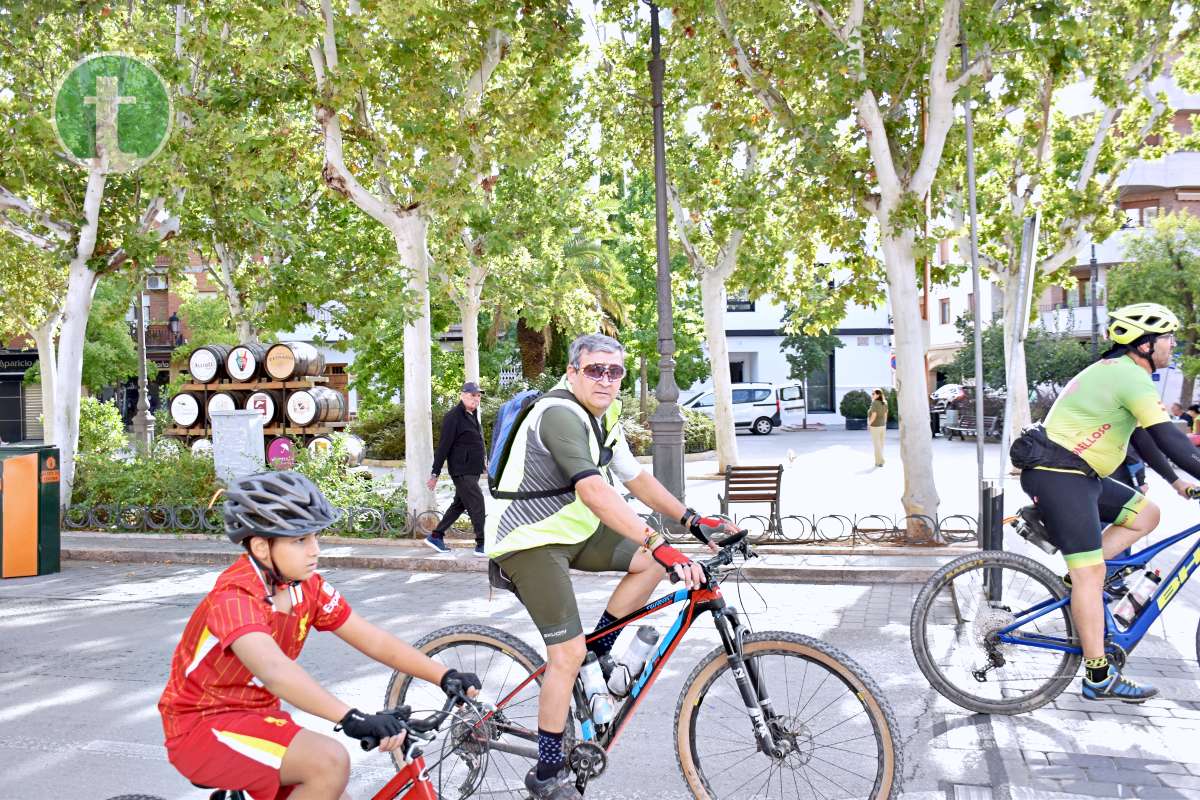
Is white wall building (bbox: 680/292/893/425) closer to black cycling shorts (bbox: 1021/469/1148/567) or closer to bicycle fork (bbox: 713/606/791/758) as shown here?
black cycling shorts (bbox: 1021/469/1148/567)

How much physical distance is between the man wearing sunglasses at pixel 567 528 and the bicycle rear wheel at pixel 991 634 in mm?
1875

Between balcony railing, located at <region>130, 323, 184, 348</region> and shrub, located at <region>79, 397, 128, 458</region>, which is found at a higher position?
balcony railing, located at <region>130, 323, 184, 348</region>

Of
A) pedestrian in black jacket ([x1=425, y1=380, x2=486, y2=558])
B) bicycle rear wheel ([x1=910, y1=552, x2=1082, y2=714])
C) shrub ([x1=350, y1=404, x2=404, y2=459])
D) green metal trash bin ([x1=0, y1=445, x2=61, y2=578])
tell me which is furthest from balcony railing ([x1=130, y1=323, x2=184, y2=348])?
bicycle rear wheel ([x1=910, y1=552, x2=1082, y2=714])

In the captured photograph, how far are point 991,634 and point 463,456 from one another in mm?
7377

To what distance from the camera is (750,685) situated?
3.92 meters

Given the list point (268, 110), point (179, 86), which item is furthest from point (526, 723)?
point (179, 86)

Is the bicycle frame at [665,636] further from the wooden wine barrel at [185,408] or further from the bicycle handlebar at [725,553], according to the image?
the wooden wine barrel at [185,408]

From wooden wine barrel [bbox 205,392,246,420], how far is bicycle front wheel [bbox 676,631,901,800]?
16.4 meters

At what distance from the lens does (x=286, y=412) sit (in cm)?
1998

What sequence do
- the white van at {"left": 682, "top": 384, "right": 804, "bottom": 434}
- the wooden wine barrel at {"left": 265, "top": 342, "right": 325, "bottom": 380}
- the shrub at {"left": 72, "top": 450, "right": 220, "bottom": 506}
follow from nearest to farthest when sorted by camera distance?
the shrub at {"left": 72, "top": 450, "right": 220, "bottom": 506} → the wooden wine barrel at {"left": 265, "top": 342, "right": 325, "bottom": 380} → the white van at {"left": 682, "top": 384, "right": 804, "bottom": 434}

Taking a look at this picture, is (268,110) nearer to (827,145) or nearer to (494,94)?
(494,94)

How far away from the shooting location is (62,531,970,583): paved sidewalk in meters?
10.3

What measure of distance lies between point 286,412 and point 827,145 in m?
11.6

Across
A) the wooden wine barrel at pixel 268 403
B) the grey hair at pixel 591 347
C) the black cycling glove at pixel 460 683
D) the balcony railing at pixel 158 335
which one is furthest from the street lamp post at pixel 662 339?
the balcony railing at pixel 158 335
